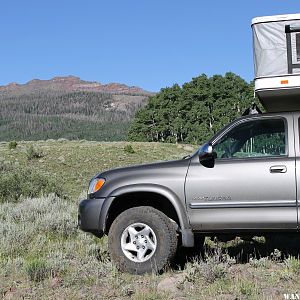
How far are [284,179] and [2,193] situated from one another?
36.3ft

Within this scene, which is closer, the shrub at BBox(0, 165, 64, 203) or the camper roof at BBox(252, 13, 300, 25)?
the camper roof at BBox(252, 13, 300, 25)

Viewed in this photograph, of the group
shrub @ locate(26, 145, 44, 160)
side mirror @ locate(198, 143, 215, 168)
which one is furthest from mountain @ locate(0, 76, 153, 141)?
side mirror @ locate(198, 143, 215, 168)

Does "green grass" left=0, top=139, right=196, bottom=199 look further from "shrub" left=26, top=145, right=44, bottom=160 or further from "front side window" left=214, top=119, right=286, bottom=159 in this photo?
"front side window" left=214, top=119, right=286, bottom=159

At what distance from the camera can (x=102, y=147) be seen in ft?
115

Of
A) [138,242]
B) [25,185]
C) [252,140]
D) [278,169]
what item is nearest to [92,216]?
[138,242]

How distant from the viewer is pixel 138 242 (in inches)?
257

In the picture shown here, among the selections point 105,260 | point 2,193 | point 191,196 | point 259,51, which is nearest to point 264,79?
point 259,51

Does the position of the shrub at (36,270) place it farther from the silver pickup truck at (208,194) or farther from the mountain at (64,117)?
the mountain at (64,117)

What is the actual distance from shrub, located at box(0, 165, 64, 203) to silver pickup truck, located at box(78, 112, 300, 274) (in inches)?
365

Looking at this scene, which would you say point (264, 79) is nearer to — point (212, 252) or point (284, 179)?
point (284, 179)

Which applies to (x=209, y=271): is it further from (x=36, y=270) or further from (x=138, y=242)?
(x=36, y=270)

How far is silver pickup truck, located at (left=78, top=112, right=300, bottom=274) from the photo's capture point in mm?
6086

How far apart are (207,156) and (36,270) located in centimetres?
237

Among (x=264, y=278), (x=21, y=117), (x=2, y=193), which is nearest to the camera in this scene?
(x=264, y=278)
